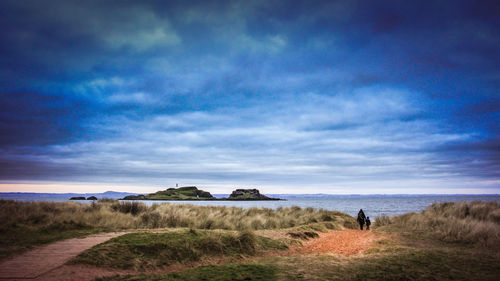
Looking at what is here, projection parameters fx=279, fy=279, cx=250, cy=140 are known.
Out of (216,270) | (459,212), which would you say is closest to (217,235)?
(216,270)

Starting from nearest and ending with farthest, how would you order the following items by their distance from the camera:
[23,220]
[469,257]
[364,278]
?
[364,278], [469,257], [23,220]

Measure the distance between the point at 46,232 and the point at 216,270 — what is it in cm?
902

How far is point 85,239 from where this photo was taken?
1124cm

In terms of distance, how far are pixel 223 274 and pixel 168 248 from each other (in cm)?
347

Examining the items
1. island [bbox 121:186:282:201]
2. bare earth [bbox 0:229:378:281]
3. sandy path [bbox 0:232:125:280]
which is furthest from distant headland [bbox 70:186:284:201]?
bare earth [bbox 0:229:378:281]

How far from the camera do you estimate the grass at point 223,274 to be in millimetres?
7391

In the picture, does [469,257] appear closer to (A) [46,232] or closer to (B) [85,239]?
(B) [85,239]

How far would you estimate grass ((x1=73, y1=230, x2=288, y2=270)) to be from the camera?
9.09 metres

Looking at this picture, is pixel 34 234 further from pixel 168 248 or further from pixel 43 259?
pixel 168 248

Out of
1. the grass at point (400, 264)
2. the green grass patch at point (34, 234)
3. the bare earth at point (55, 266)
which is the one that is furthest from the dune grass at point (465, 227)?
the green grass patch at point (34, 234)

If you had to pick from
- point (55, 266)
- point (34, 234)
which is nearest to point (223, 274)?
point (55, 266)

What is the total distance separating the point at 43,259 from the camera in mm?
8625

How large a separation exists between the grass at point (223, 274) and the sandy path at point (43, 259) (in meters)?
1.89

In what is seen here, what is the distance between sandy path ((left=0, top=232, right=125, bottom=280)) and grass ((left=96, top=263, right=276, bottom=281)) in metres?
1.89
